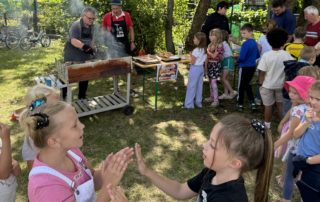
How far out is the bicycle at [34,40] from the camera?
35.5 feet

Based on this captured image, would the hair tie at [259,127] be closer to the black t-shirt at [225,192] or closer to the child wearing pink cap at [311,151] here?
the black t-shirt at [225,192]

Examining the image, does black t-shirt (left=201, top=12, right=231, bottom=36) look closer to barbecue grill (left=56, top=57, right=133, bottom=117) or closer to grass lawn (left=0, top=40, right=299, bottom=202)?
grass lawn (left=0, top=40, right=299, bottom=202)

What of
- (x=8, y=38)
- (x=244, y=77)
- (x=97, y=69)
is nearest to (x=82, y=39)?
(x=97, y=69)

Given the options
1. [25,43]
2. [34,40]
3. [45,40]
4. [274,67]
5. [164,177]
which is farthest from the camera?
[45,40]

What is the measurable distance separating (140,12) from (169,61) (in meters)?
3.23

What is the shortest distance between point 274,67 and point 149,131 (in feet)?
6.91

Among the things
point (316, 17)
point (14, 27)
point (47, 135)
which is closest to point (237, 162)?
point (47, 135)

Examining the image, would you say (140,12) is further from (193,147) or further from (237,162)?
(237,162)

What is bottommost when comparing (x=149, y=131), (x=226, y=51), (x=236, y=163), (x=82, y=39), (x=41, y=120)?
(x=149, y=131)

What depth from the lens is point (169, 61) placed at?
6.05m

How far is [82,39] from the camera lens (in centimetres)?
555

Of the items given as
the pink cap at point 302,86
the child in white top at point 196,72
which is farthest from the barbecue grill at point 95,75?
the pink cap at point 302,86

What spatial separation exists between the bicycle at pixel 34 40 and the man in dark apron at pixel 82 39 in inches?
235

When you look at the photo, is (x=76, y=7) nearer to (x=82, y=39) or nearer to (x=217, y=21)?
(x=82, y=39)
